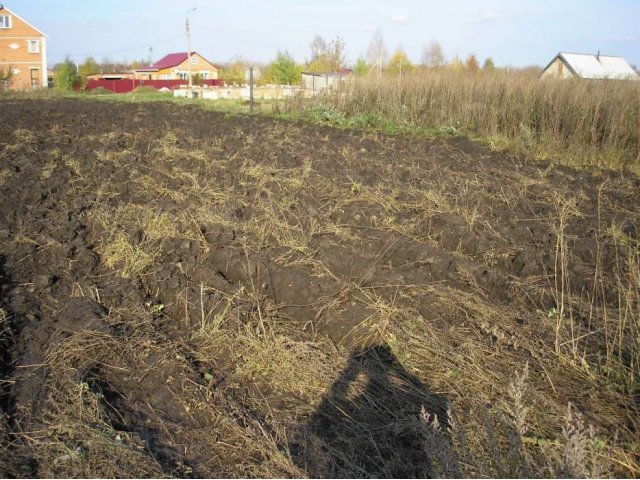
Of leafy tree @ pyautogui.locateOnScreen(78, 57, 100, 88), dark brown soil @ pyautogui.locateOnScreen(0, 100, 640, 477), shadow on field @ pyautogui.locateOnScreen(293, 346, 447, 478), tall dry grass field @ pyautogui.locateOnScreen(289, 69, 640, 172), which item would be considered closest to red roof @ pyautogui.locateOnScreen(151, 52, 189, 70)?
leafy tree @ pyautogui.locateOnScreen(78, 57, 100, 88)

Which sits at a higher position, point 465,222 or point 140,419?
point 465,222

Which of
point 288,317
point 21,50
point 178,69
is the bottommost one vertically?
point 288,317

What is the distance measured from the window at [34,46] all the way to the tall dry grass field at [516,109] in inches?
1582

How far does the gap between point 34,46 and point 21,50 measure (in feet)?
3.71

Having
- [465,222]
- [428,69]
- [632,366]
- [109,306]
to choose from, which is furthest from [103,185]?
[428,69]

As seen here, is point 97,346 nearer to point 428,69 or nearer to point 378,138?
point 378,138

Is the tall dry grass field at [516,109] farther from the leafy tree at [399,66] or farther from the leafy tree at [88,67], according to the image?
the leafy tree at [88,67]

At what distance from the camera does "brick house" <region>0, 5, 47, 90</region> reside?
46.4m

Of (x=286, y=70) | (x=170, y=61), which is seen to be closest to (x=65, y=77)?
(x=286, y=70)

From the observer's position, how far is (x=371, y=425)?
2.91 meters

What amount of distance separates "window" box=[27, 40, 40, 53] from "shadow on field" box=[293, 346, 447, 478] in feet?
177

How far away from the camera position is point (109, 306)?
4137 millimetres

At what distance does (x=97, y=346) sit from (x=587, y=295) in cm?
383

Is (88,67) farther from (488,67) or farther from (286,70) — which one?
(488,67)
